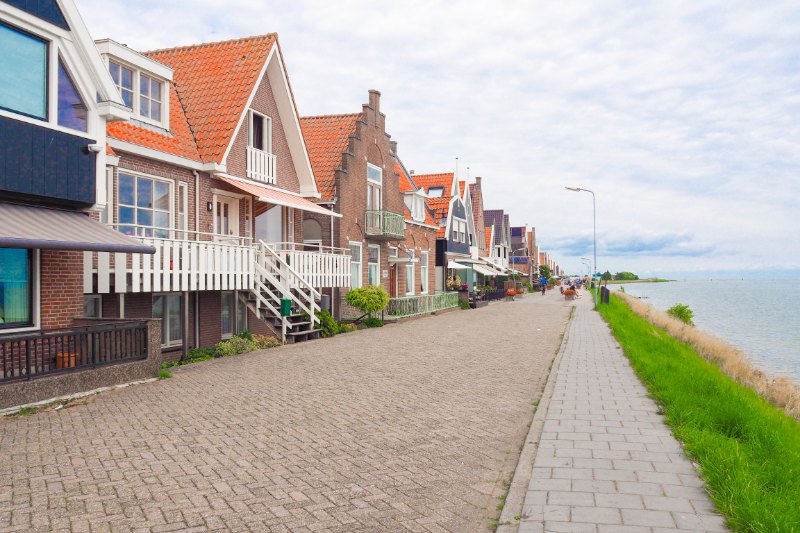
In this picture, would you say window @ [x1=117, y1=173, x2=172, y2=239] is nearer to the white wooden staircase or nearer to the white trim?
the white trim

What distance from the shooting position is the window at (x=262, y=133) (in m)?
19.6

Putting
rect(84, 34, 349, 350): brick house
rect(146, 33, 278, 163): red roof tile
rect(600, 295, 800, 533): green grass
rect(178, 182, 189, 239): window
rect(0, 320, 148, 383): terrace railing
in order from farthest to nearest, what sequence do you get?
rect(146, 33, 278, 163): red roof tile, rect(178, 182, 189, 239): window, rect(84, 34, 349, 350): brick house, rect(0, 320, 148, 383): terrace railing, rect(600, 295, 800, 533): green grass

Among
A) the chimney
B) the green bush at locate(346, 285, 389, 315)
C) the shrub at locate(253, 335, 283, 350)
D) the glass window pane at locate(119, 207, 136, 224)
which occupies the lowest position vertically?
the shrub at locate(253, 335, 283, 350)

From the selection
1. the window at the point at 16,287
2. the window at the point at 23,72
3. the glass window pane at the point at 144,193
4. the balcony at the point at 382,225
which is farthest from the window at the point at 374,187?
the window at the point at 16,287

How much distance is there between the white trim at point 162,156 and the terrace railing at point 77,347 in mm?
4685

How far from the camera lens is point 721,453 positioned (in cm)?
599

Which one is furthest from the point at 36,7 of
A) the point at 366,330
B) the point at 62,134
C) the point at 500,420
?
the point at 366,330

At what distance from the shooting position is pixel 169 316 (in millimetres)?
15852

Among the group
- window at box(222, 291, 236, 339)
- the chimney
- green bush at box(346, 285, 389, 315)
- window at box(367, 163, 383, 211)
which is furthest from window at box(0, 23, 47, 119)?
the chimney

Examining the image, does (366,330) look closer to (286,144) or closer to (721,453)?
(286,144)

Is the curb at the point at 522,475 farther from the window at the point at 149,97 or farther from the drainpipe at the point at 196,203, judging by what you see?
the window at the point at 149,97

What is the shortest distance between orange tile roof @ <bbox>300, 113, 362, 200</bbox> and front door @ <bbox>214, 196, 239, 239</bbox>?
18.0 feet

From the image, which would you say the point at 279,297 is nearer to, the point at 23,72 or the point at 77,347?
the point at 77,347

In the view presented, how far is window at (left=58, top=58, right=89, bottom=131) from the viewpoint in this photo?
1127 cm
